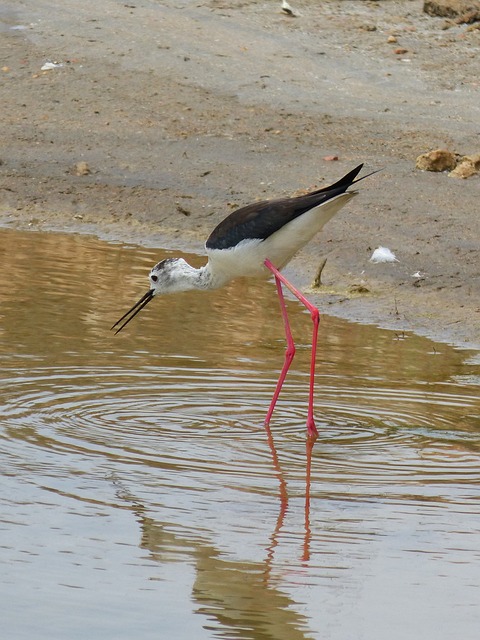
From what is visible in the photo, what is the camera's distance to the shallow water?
4336mm

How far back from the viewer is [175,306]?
8.70 m

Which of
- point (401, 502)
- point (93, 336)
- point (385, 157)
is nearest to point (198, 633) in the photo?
point (401, 502)

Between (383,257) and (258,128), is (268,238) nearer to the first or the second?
(383,257)

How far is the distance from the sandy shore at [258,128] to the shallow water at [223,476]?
0.93 metres

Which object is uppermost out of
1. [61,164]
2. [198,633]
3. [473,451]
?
[198,633]

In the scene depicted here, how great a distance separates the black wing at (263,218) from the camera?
678 cm

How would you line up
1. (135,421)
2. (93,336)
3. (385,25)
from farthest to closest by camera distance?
(385,25)
(93,336)
(135,421)

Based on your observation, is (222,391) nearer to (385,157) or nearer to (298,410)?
(298,410)

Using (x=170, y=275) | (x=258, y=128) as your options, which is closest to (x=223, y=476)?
(x=170, y=275)

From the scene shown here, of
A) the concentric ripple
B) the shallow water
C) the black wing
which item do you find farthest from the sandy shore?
the black wing

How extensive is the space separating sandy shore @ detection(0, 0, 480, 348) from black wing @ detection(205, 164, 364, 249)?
5.81 feet

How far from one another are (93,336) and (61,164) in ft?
13.2

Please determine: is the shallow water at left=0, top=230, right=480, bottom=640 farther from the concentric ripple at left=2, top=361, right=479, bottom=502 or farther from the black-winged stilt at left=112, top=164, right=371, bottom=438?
the black-winged stilt at left=112, top=164, right=371, bottom=438

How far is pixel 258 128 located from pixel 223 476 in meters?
6.67
